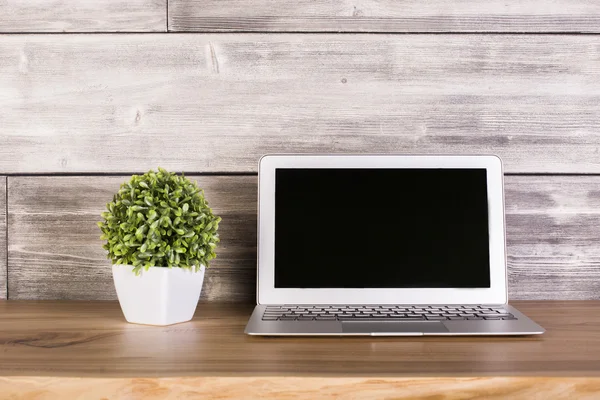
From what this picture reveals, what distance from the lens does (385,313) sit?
2.54 feet

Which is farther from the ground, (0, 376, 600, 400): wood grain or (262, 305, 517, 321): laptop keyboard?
(262, 305, 517, 321): laptop keyboard

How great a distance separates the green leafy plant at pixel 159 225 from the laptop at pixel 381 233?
12 centimetres

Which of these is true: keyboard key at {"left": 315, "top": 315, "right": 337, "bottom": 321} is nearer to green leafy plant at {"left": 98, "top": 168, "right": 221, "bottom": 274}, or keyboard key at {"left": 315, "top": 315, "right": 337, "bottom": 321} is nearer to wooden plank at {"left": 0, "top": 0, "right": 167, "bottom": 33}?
green leafy plant at {"left": 98, "top": 168, "right": 221, "bottom": 274}

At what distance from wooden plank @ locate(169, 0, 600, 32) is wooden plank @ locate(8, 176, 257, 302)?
0.30m

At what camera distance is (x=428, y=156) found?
88 centimetres

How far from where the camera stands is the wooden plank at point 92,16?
98cm

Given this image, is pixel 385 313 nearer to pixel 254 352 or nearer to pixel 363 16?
pixel 254 352

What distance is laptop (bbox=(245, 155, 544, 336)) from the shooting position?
0.84m

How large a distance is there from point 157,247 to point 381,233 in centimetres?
36

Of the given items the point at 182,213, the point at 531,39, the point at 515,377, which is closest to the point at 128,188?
the point at 182,213

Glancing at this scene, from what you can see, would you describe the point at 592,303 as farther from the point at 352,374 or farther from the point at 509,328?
the point at 352,374

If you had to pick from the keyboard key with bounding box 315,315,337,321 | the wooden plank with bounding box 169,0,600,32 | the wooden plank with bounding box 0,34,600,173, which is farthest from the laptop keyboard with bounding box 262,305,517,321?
the wooden plank with bounding box 169,0,600,32

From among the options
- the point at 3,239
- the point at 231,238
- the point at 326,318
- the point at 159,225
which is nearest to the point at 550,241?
the point at 326,318

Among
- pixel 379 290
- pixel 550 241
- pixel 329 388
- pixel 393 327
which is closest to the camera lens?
pixel 329 388
